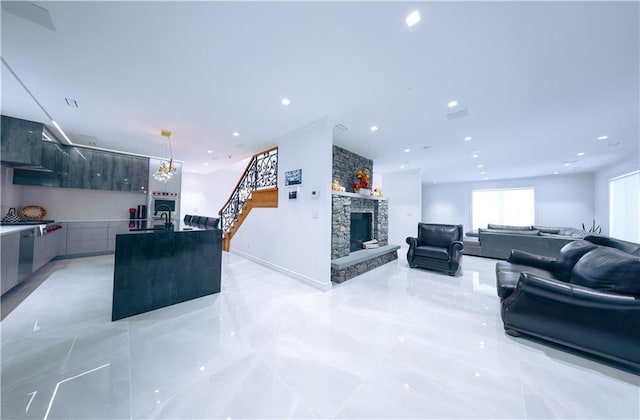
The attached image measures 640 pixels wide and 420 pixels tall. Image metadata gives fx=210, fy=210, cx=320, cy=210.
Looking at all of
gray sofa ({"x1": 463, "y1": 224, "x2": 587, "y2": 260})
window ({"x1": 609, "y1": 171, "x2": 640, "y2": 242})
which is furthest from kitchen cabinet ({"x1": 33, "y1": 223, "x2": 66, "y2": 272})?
window ({"x1": 609, "y1": 171, "x2": 640, "y2": 242})

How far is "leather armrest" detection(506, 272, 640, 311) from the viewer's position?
1.81 m

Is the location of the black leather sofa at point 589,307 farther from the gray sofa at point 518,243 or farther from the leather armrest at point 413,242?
the gray sofa at point 518,243

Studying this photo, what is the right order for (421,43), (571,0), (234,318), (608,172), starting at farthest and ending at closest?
(608,172), (234,318), (421,43), (571,0)

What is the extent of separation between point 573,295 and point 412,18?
2857mm

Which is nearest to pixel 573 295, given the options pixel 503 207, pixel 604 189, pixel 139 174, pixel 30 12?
pixel 30 12

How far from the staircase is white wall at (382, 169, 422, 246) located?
17.1 ft

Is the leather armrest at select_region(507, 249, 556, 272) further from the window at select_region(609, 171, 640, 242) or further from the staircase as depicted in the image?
the window at select_region(609, 171, 640, 242)

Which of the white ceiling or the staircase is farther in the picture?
the staircase

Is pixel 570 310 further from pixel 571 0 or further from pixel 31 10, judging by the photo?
pixel 31 10

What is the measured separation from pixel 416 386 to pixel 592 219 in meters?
11.2

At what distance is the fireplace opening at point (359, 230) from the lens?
5277 mm

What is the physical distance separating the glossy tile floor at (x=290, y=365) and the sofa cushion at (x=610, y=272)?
0.72 metres

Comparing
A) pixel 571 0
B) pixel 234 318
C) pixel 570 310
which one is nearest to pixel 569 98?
pixel 571 0

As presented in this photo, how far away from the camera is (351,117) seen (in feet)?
11.6
